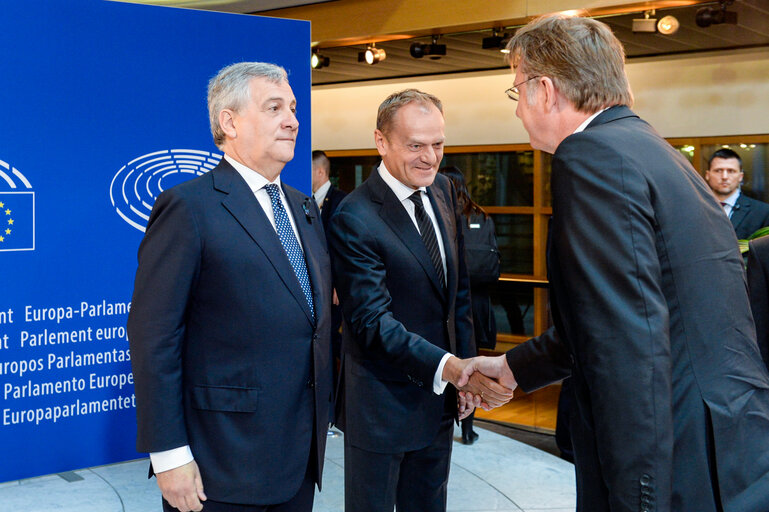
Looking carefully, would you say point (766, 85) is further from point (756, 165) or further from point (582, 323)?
point (582, 323)

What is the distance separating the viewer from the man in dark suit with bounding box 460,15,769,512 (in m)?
1.46

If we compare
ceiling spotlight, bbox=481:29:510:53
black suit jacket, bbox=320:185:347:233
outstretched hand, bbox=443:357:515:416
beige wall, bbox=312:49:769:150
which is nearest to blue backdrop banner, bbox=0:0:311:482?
outstretched hand, bbox=443:357:515:416

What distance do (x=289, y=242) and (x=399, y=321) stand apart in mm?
547

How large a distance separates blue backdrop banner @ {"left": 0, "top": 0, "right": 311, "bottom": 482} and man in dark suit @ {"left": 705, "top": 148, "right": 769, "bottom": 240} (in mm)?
4194

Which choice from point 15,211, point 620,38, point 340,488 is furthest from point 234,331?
point 620,38

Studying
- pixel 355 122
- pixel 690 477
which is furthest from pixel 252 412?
pixel 355 122

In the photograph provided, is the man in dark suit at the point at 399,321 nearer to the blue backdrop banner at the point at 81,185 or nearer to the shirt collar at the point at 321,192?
the blue backdrop banner at the point at 81,185

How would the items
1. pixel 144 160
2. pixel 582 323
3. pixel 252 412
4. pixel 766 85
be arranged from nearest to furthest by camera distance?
pixel 582 323 → pixel 252 412 → pixel 144 160 → pixel 766 85

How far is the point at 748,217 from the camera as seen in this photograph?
20.2 ft

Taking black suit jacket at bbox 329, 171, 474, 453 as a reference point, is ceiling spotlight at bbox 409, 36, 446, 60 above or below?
above

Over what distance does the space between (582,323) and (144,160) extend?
261 centimetres

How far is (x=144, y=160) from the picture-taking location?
11.9 ft

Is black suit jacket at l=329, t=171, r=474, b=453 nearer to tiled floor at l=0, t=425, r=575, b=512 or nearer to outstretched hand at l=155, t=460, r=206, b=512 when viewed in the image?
outstretched hand at l=155, t=460, r=206, b=512

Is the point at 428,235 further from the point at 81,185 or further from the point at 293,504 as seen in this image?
the point at 81,185
